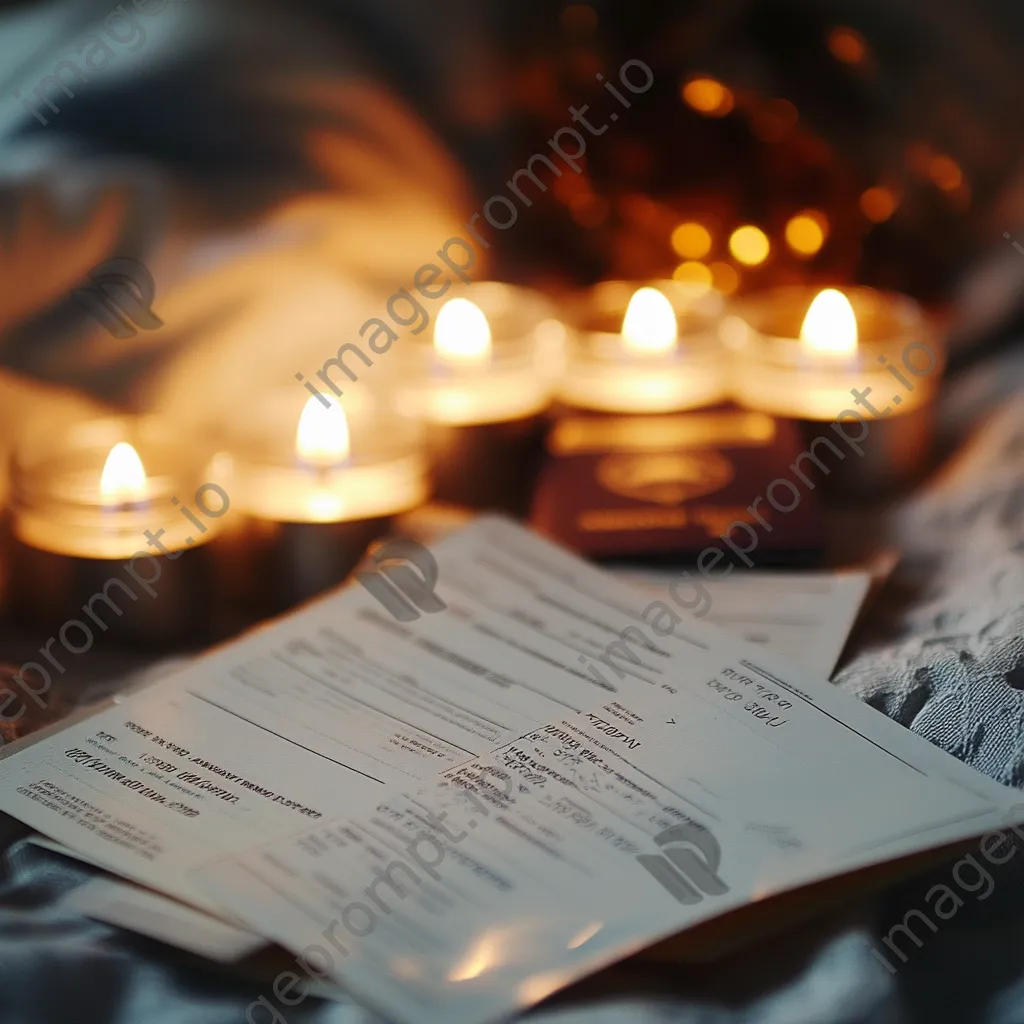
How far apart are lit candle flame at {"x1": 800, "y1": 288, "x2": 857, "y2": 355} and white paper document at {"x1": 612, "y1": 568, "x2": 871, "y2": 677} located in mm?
185

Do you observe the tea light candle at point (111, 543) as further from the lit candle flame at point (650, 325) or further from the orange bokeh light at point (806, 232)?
the orange bokeh light at point (806, 232)

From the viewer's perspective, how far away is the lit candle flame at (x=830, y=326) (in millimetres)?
913

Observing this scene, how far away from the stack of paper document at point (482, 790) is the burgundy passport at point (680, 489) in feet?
0.34

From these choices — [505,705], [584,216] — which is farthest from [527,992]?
[584,216]

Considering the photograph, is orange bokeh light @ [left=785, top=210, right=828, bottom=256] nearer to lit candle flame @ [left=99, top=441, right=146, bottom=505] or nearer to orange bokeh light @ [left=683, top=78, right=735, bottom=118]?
orange bokeh light @ [left=683, top=78, right=735, bottom=118]

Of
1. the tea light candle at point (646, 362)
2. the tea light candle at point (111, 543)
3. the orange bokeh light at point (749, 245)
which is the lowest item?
the tea light candle at point (111, 543)

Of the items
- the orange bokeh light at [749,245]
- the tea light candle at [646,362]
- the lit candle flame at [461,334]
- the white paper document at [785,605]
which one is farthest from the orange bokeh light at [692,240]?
the white paper document at [785,605]

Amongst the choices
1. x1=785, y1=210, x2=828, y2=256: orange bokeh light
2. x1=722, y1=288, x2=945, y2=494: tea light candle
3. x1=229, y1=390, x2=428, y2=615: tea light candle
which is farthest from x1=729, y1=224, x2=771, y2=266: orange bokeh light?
x1=229, y1=390, x2=428, y2=615: tea light candle

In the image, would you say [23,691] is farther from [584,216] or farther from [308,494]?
[584,216]

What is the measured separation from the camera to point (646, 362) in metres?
0.93

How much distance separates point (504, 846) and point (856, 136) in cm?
73

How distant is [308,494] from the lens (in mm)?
794

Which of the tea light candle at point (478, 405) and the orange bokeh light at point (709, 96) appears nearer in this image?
the tea light candle at point (478, 405)

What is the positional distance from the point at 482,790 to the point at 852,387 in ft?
1.53
